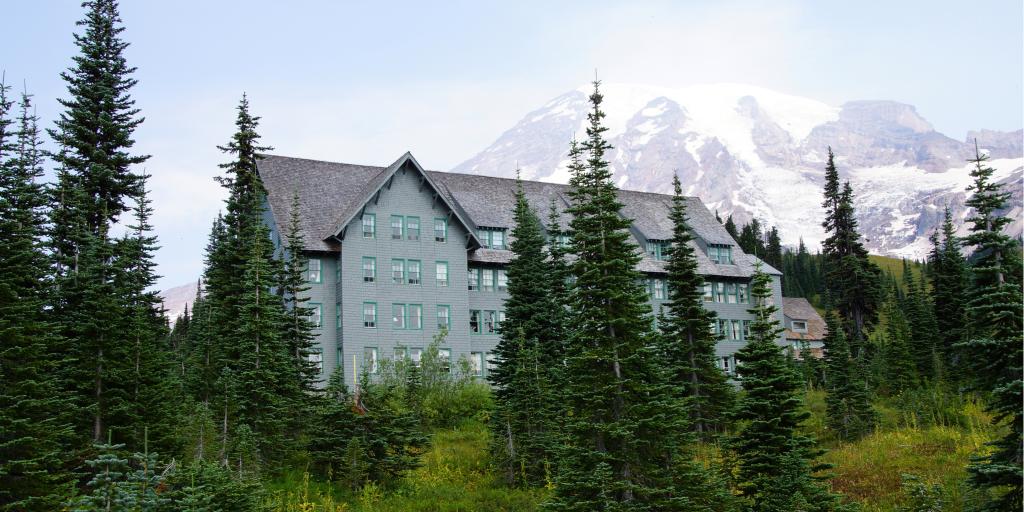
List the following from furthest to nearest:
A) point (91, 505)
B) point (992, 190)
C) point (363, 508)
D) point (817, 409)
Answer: point (817, 409)
point (363, 508)
point (992, 190)
point (91, 505)

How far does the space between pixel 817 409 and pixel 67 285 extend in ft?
133

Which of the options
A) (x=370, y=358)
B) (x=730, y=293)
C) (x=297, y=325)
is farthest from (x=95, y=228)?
(x=730, y=293)

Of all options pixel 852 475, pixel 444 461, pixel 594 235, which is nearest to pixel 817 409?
pixel 852 475

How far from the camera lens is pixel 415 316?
174ft

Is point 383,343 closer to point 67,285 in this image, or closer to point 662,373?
point 67,285

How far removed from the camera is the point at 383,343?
5147cm

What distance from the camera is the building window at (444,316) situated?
53.8 meters

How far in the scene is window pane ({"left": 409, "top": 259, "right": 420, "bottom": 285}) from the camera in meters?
53.6

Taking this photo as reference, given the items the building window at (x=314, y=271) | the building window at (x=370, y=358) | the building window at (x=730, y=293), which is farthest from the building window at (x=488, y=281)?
the building window at (x=730, y=293)

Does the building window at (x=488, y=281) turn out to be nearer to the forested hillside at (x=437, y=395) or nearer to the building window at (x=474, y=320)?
the building window at (x=474, y=320)

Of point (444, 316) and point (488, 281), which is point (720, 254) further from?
point (444, 316)

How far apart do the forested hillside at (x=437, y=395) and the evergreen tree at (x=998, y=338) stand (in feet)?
0.23

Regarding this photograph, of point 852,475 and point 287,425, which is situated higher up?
point 287,425

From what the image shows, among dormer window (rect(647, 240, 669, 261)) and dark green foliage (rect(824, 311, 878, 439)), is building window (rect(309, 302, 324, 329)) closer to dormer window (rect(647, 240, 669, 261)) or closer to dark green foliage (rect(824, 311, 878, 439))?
dormer window (rect(647, 240, 669, 261))
